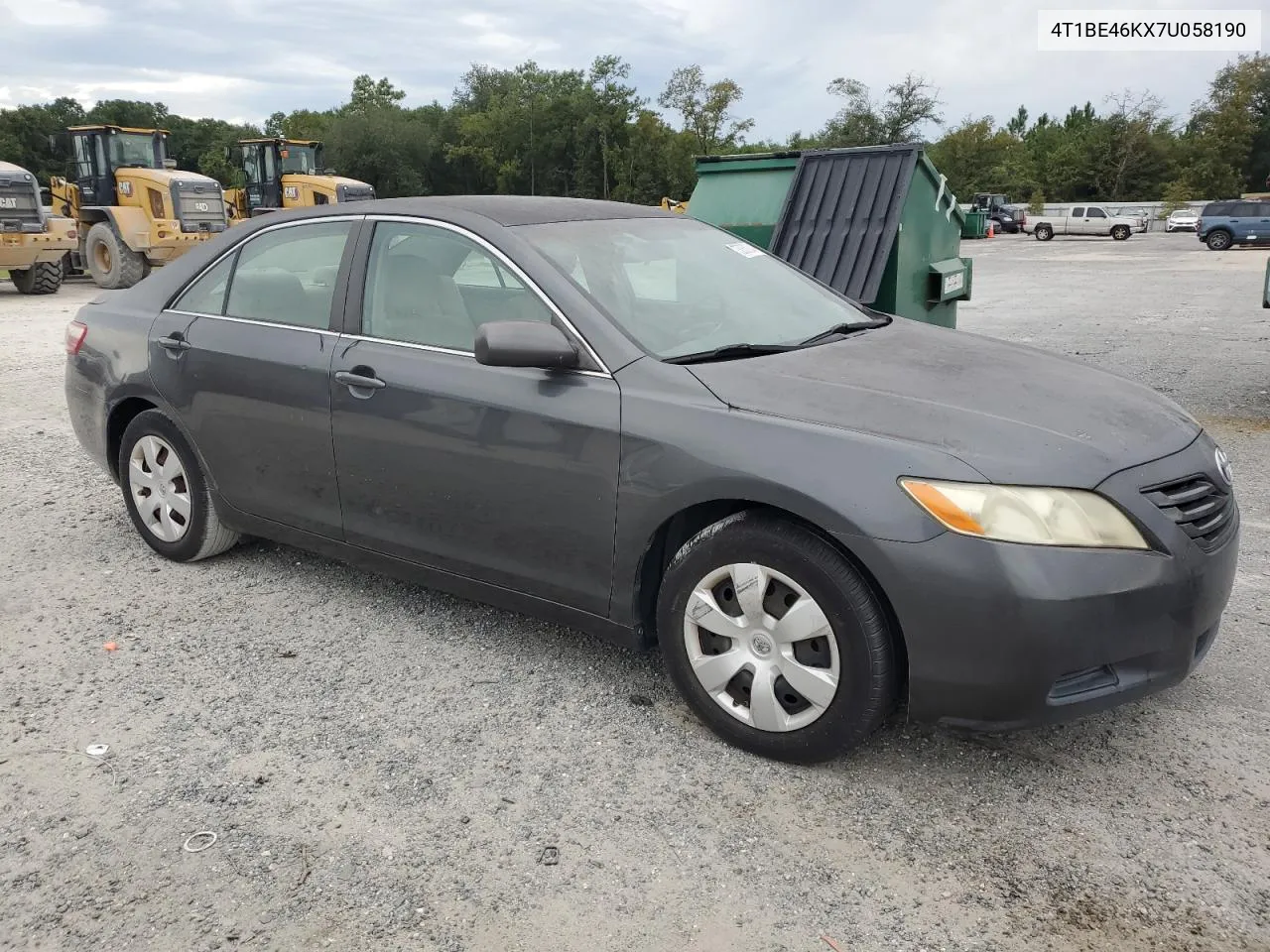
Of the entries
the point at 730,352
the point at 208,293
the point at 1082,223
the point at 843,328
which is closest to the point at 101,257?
the point at 208,293

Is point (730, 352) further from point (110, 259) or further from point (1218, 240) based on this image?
point (1218, 240)

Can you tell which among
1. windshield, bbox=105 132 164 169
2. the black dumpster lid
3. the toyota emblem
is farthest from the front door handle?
windshield, bbox=105 132 164 169

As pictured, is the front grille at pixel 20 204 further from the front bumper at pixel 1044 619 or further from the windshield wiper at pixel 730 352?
the front bumper at pixel 1044 619

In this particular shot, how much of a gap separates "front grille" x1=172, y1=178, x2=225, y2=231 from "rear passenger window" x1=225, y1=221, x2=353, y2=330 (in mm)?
16879

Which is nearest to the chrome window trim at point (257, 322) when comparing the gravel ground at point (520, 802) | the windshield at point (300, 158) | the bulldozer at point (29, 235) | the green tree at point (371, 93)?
the gravel ground at point (520, 802)

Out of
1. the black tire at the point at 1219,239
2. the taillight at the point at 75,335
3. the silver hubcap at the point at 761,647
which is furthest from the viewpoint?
the black tire at the point at 1219,239

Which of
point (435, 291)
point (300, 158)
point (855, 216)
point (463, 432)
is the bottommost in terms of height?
point (463, 432)

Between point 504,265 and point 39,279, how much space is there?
60.5 ft

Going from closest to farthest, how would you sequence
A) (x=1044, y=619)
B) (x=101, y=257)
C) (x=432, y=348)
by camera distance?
(x=1044, y=619)
(x=432, y=348)
(x=101, y=257)

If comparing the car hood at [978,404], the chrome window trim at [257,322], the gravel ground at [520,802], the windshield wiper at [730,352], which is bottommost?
the gravel ground at [520,802]

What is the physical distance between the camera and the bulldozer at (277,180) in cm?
2264

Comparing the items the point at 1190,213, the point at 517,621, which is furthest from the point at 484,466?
the point at 1190,213

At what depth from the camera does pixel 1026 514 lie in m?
2.61

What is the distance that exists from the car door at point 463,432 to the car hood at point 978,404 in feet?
1.61
